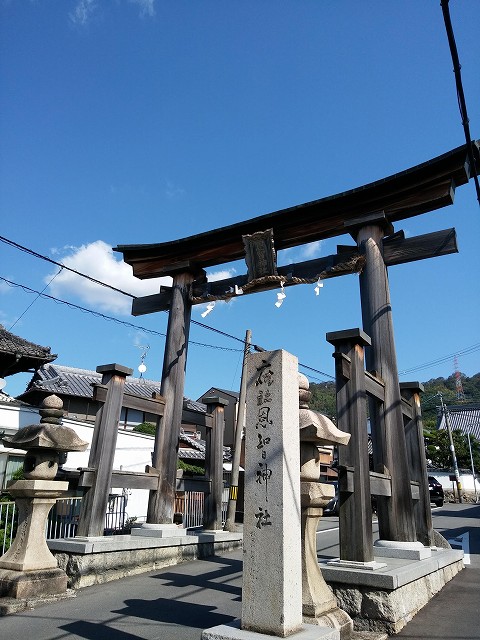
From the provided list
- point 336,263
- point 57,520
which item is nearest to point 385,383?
point 336,263

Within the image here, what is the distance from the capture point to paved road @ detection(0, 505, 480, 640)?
197 inches

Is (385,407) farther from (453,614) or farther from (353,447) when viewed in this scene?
(453,614)

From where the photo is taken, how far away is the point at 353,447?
19.2 feet

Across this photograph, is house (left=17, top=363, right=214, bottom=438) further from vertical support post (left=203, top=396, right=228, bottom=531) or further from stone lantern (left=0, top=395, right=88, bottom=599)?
stone lantern (left=0, top=395, right=88, bottom=599)

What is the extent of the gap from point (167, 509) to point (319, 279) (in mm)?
5560

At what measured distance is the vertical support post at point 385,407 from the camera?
6.73 meters

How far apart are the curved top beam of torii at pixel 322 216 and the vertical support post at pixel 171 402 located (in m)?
0.65

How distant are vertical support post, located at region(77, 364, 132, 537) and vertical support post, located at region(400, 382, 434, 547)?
5.62 m

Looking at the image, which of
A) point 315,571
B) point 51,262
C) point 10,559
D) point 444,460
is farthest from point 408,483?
point 444,460

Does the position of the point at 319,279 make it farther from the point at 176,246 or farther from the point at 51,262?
the point at 51,262

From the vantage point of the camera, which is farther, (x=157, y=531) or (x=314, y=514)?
(x=157, y=531)

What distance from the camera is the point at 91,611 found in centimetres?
582

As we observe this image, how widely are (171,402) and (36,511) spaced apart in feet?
11.7

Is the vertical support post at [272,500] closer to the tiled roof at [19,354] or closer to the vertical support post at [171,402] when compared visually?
the vertical support post at [171,402]
